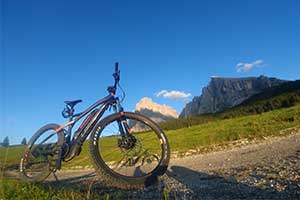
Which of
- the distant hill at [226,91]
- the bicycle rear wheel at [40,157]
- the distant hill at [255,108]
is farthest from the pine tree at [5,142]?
the distant hill at [226,91]

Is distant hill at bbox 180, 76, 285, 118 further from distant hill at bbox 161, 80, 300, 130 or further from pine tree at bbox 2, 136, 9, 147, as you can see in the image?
pine tree at bbox 2, 136, 9, 147

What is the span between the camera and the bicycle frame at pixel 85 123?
6242 millimetres

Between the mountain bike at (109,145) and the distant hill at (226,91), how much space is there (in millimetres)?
149273

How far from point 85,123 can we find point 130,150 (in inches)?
44.2

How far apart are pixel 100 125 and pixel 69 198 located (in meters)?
1.73

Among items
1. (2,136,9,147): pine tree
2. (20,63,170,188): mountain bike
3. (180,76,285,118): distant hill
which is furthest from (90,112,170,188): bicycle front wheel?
(180,76,285,118): distant hill

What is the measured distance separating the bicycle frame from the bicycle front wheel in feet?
0.81

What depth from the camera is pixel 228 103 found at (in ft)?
535

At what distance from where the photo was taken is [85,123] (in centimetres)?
639

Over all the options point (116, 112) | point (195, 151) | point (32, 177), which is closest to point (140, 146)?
point (116, 112)

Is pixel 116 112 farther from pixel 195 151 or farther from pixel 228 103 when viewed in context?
pixel 228 103

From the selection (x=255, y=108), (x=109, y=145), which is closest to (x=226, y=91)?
(x=255, y=108)

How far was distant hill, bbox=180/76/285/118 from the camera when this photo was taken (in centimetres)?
16188

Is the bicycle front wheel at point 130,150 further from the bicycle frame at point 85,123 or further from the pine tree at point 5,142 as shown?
the pine tree at point 5,142
